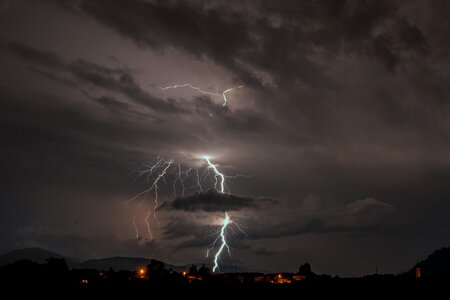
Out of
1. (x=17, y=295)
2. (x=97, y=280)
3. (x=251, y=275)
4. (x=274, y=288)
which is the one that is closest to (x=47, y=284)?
(x=17, y=295)

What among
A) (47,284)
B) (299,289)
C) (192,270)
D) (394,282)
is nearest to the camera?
(47,284)

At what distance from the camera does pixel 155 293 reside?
48.3 m

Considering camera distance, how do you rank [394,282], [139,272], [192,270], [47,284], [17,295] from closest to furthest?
[17,295] < [47,284] < [394,282] < [139,272] < [192,270]

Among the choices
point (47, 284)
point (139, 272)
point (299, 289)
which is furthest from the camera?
point (139, 272)

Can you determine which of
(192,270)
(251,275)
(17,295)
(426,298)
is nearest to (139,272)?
(192,270)

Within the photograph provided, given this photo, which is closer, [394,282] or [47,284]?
[47,284]

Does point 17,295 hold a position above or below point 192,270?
below

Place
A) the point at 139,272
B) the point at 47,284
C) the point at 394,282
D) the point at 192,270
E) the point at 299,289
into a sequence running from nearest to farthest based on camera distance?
the point at 47,284
the point at 299,289
the point at 394,282
the point at 139,272
the point at 192,270

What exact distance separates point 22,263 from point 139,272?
78.0 feet

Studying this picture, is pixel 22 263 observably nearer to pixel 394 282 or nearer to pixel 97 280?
pixel 97 280

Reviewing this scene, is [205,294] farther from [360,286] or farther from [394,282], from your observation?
[394,282]

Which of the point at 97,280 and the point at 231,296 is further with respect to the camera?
the point at 97,280

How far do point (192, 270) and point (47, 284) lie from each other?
4060 cm

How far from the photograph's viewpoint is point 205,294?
50.2 m
